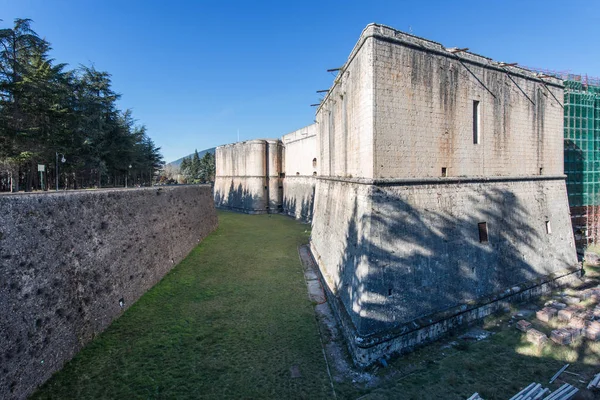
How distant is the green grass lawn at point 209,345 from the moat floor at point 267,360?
3 cm

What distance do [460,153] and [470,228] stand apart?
2.35m

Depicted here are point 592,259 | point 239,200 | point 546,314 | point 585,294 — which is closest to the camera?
point 546,314

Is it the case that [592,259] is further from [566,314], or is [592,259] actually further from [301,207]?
[301,207]

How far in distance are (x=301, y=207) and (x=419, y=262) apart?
801 inches

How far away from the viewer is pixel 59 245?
711cm

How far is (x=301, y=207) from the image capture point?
28.0 m

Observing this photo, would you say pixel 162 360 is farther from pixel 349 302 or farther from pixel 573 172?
pixel 573 172

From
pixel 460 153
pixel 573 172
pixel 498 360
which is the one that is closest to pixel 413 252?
pixel 498 360

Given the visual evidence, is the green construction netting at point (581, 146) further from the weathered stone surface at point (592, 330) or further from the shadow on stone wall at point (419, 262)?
the weathered stone surface at point (592, 330)

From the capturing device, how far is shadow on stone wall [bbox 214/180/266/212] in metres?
32.1

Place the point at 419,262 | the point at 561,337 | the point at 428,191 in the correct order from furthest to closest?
the point at 428,191
the point at 419,262
the point at 561,337

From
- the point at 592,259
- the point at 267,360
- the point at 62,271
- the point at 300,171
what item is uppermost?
the point at 300,171

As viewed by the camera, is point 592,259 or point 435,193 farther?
point 592,259

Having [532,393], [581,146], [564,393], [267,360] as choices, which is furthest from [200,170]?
[564,393]
